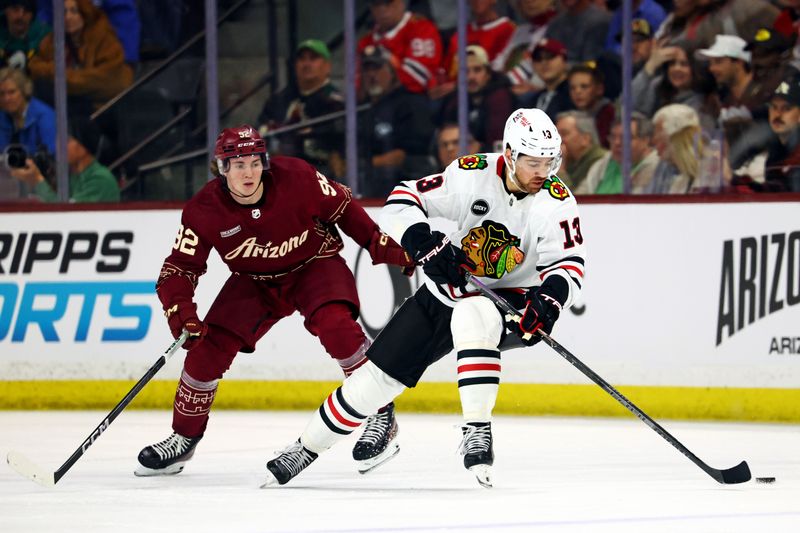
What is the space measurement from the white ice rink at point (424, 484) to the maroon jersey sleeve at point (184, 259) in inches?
23.1

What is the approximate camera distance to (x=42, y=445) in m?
5.49

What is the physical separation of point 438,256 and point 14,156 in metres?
3.23

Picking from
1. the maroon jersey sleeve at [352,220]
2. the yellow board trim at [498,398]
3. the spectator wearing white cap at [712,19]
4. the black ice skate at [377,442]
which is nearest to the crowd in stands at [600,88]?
the spectator wearing white cap at [712,19]

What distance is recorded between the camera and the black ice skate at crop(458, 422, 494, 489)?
4199 mm

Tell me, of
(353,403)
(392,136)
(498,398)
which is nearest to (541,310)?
(353,403)

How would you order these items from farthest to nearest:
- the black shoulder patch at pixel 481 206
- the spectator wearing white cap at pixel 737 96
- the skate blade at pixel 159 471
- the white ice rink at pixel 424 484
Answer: the spectator wearing white cap at pixel 737 96 < the skate blade at pixel 159 471 < the black shoulder patch at pixel 481 206 < the white ice rink at pixel 424 484

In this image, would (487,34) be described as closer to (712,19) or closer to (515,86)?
(515,86)

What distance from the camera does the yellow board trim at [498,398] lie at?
627 centimetres

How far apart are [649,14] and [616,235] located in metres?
1.06

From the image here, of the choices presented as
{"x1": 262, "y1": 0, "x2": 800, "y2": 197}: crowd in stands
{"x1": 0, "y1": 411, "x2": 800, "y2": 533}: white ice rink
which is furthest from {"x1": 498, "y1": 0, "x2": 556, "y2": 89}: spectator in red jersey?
{"x1": 0, "y1": 411, "x2": 800, "y2": 533}: white ice rink

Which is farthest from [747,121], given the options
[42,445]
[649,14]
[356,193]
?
[42,445]

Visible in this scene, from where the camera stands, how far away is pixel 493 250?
4.39 m

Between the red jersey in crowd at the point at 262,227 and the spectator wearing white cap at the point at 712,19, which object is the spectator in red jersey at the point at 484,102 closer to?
the spectator wearing white cap at the point at 712,19

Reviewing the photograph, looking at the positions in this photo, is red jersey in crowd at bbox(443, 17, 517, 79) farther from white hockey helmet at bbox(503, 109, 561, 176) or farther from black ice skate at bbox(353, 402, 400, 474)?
white hockey helmet at bbox(503, 109, 561, 176)
